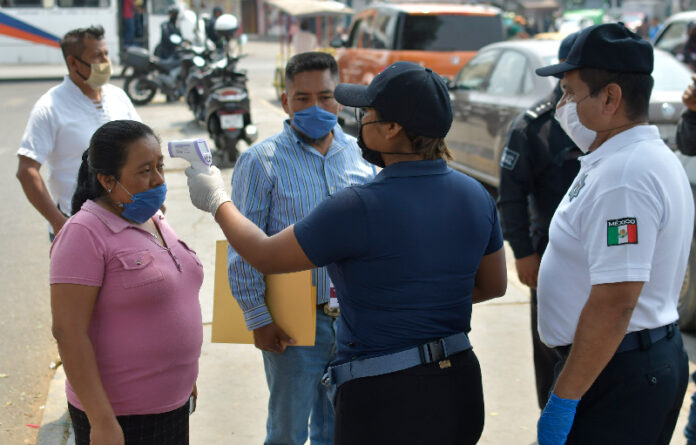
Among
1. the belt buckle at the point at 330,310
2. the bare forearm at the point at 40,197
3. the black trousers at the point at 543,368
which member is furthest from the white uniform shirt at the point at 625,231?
the bare forearm at the point at 40,197

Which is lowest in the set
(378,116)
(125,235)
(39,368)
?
(39,368)

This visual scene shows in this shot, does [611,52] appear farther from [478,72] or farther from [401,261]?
[478,72]

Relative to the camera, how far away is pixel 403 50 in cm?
1120

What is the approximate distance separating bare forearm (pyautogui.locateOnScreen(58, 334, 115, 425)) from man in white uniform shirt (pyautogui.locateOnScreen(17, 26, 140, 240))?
1.72 m

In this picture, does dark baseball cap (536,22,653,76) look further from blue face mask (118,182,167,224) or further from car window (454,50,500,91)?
car window (454,50,500,91)

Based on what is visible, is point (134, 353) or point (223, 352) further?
point (223, 352)

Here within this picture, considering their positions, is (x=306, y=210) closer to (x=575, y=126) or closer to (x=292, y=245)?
(x=292, y=245)

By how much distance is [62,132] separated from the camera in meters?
3.84

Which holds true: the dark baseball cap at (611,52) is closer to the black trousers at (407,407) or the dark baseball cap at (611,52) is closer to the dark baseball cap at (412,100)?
the dark baseball cap at (412,100)

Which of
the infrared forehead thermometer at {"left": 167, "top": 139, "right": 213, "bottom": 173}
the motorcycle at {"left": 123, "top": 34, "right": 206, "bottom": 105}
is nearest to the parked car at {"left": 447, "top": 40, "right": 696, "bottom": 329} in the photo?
the infrared forehead thermometer at {"left": 167, "top": 139, "right": 213, "bottom": 173}

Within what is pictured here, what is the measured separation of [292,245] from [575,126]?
1.15 meters

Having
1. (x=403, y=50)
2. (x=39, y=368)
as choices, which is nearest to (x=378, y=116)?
(x=39, y=368)

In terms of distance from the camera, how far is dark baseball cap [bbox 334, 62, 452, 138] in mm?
2025

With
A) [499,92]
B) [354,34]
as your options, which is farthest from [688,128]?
[354,34]
